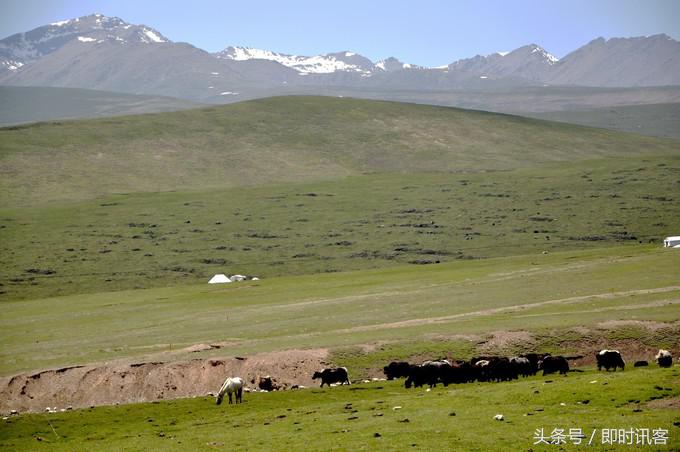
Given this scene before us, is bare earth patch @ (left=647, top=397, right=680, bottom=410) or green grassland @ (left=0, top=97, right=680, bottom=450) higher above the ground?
bare earth patch @ (left=647, top=397, right=680, bottom=410)

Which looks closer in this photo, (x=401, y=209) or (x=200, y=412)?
(x=200, y=412)

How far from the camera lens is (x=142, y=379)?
3781 centimetres

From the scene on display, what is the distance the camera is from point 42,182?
141750mm

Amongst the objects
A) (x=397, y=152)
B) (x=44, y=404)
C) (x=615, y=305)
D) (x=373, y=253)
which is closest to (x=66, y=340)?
(x=44, y=404)

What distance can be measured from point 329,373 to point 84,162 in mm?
126363

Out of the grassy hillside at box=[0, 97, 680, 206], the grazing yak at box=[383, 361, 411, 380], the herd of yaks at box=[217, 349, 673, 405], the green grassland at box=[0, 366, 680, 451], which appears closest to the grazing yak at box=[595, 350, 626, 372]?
the herd of yaks at box=[217, 349, 673, 405]

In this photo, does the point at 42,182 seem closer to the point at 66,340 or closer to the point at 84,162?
the point at 84,162

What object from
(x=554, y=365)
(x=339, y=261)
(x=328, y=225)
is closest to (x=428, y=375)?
(x=554, y=365)

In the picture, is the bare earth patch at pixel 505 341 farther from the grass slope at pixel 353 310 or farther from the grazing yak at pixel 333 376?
the grazing yak at pixel 333 376

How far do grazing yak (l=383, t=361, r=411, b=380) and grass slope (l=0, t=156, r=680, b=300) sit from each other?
5765cm

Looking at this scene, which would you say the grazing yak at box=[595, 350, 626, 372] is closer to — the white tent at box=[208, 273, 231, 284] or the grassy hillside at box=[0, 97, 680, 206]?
the white tent at box=[208, 273, 231, 284]

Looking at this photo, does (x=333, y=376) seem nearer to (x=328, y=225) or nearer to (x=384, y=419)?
(x=384, y=419)

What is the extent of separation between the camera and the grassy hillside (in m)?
146

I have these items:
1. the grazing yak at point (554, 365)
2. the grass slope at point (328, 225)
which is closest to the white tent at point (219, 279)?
the grass slope at point (328, 225)
